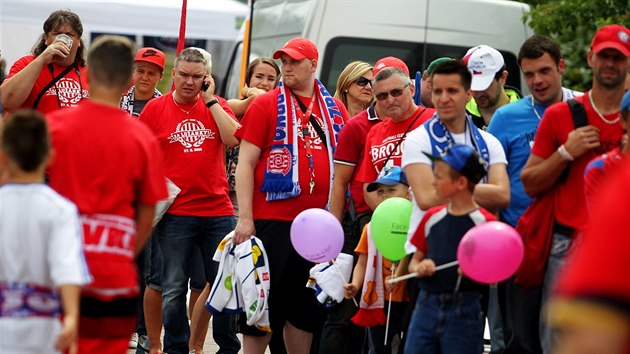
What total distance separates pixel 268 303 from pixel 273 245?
14.3 inches

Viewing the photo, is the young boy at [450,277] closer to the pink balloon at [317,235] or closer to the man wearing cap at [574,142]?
the man wearing cap at [574,142]

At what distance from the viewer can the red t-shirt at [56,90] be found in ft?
27.4

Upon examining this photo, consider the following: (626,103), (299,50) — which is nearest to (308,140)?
(299,50)

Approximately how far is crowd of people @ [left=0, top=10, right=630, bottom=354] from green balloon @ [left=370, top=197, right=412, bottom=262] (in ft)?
0.34

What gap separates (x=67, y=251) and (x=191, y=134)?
4.16 m

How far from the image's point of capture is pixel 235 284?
315 inches

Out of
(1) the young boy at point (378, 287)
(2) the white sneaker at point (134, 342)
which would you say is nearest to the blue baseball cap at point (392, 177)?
(1) the young boy at point (378, 287)

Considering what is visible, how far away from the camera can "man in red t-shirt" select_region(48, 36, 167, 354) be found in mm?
5289

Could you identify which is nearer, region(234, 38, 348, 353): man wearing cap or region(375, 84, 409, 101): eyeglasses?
region(375, 84, 409, 101): eyeglasses

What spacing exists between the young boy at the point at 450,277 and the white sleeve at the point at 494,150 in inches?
21.7

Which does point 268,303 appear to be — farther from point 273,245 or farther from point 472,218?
point 472,218

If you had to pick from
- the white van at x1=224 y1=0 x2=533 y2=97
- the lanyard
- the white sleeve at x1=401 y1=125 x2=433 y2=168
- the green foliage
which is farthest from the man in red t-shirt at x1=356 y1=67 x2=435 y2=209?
the green foliage

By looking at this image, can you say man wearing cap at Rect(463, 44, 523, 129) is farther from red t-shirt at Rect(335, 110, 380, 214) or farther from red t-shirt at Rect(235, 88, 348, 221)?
red t-shirt at Rect(235, 88, 348, 221)

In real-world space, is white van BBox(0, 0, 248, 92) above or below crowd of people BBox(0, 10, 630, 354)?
above
